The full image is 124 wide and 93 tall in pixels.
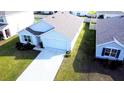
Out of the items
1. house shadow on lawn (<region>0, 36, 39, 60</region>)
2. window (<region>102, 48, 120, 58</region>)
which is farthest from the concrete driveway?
window (<region>102, 48, 120, 58</region>)

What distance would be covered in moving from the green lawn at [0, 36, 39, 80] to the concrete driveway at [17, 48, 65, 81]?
66 cm

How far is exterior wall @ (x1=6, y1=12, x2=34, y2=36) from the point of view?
70.6ft

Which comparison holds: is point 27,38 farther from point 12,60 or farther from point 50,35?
point 12,60

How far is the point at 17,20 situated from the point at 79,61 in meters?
14.3

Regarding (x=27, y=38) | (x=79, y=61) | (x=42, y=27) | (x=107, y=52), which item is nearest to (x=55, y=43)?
(x=42, y=27)

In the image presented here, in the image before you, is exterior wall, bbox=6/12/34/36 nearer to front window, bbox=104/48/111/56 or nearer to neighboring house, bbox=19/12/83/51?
neighboring house, bbox=19/12/83/51

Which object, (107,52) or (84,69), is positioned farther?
(107,52)

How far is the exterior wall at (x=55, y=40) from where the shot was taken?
16.6 metres

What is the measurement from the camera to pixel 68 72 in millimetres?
12945

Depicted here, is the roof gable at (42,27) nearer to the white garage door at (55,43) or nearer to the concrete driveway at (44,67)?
the white garage door at (55,43)

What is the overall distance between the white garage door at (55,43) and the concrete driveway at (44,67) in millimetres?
695

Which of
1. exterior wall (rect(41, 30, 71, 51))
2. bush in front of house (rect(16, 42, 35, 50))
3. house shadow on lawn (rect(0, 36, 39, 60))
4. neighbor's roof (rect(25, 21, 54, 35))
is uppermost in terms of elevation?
neighbor's roof (rect(25, 21, 54, 35))

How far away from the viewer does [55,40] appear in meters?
17.2
